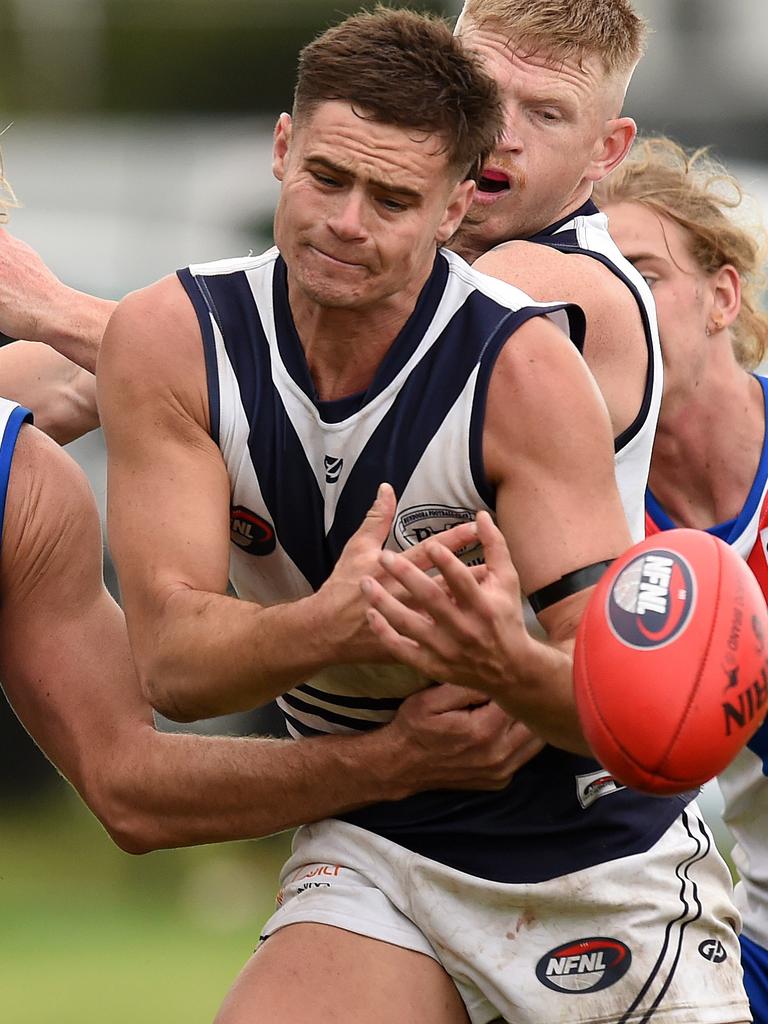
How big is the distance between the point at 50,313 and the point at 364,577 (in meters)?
1.63

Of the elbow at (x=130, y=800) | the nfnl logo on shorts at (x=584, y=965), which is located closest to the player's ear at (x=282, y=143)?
the elbow at (x=130, y=800)

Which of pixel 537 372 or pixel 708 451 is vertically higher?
pixel 537 372

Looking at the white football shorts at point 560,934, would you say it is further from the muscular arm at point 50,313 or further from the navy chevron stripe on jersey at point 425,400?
the muscular arm at point 50,313

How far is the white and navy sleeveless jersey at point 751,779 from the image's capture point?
394 cm

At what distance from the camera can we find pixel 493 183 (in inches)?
133

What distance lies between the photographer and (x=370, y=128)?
8.84 feet

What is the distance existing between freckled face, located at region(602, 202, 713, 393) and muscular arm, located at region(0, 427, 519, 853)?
1657mm

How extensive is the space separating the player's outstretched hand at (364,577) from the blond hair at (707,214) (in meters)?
2.06

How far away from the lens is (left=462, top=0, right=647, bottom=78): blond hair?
11.2 ft

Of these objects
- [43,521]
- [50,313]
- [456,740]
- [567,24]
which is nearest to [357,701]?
[456,740]

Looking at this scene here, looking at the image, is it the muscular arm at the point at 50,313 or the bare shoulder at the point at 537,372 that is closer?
the bare shoulder at the point at 537,372

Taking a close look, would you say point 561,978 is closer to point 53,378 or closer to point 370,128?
point 370,128

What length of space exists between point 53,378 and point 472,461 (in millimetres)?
1588

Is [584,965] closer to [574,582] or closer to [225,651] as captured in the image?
[574,582]
